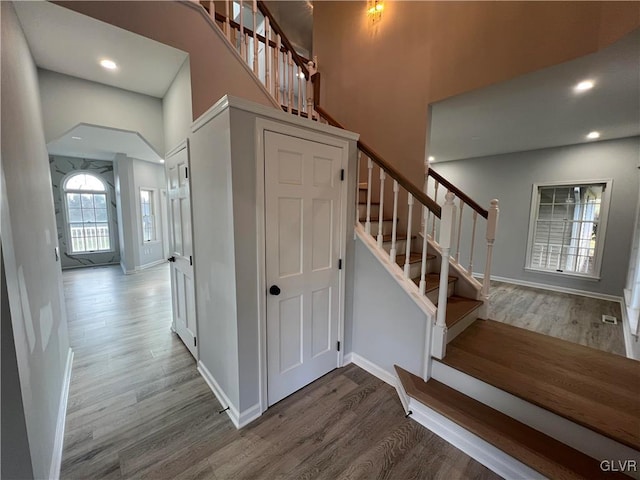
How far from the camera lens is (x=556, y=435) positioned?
1508mm

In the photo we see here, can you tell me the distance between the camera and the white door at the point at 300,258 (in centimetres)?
181

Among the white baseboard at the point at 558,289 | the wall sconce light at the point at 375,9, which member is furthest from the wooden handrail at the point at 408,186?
the white baseboard at the point at 558,289

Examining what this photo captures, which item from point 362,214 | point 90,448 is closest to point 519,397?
point 362,214

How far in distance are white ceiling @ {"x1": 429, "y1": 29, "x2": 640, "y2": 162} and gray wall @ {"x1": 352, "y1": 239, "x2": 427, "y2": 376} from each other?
2121mm

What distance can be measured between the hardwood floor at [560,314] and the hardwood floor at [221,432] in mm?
2412

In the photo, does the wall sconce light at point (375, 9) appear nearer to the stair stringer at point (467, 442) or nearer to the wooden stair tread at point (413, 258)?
the wooden stair tread at point (413, 258)

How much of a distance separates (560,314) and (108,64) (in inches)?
245

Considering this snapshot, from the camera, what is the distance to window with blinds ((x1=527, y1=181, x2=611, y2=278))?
14.2ft

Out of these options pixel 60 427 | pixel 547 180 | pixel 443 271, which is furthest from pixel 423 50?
pixel 60 427

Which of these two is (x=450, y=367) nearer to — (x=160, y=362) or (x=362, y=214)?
(x=362, y=214)

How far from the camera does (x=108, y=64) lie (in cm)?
227

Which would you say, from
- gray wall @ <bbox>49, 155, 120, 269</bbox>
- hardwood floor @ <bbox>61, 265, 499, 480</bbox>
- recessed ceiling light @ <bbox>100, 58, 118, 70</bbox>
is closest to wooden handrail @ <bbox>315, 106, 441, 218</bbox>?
hardwood floor @ <bbox>61, 265, 499, 480</bbox>

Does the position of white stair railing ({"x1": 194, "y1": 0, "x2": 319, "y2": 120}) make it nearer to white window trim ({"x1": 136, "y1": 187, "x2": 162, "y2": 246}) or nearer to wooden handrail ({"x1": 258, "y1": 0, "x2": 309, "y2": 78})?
wooden handrail ({"x1": 258, "y1": 0, "x2": 309, "y2": 78})

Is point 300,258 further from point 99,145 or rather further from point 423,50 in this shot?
point 99,145
